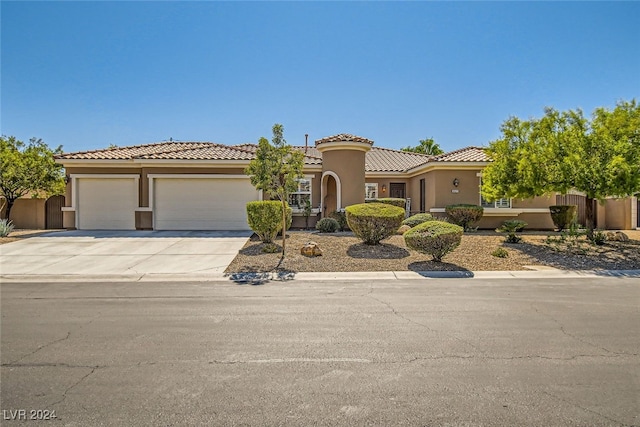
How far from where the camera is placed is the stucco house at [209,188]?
17953 mm

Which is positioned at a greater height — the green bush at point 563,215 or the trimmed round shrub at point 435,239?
the green bush at point 563,215

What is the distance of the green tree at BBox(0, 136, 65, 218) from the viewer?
17.0 m

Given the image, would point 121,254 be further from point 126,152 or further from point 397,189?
point 397,189

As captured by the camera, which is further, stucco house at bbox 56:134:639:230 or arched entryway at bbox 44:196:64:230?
arched entryway at bbox 44:196:64:230

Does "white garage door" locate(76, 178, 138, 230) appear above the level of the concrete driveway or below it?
above

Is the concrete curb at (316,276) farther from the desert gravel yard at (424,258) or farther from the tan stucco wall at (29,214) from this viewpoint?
the tan stucco wall at (29,214)

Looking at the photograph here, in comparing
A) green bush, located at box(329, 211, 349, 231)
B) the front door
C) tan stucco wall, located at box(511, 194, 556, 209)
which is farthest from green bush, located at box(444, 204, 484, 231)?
the front door

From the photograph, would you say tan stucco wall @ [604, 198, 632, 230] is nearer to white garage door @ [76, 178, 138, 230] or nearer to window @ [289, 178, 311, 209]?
window @ [289, 178, 311, 209]

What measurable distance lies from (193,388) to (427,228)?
8.49 m

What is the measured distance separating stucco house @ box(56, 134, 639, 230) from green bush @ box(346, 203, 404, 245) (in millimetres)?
4848

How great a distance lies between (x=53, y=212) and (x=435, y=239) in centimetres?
2047

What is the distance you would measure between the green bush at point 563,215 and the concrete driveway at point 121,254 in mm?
15206

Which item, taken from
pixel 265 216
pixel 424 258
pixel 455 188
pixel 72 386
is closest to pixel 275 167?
pixel 265 216

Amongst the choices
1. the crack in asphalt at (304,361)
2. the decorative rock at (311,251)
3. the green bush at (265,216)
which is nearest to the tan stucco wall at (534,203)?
the decorative rock at (311,251)
